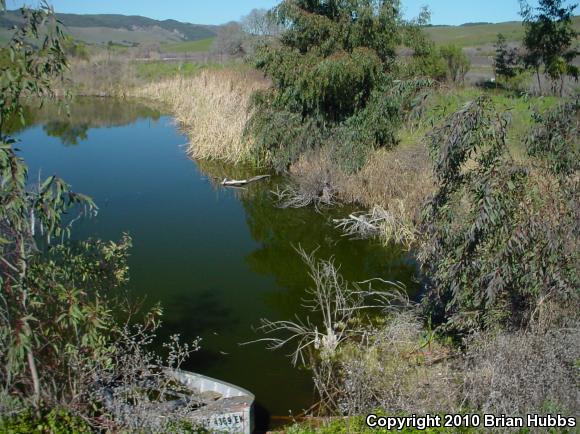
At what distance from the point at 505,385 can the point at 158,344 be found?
4.72 m

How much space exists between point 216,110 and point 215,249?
9.11m

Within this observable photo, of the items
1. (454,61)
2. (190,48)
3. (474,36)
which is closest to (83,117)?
(454,61)

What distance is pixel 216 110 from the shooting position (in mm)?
20109

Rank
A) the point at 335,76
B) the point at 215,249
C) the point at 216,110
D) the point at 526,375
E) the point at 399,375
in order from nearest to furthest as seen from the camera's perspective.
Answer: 1. the point at 526,375
2. the point at 399,375
3. the point at 215,249
4. the point at 335,76
5. the point at 216,110

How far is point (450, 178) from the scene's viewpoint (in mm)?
6680

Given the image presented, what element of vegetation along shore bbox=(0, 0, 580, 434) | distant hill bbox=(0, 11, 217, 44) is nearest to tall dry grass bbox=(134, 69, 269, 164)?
vegetation along shore bbox=(0, 0, 580, 434)

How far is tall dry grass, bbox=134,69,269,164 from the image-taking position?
1873 centimetres

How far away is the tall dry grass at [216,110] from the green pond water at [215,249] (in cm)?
60

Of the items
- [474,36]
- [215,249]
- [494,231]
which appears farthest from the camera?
[474,36]

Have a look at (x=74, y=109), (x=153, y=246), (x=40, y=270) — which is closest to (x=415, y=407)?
(x=40, y=270)

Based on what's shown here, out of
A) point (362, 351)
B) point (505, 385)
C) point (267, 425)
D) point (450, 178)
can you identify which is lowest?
point (267, 425)

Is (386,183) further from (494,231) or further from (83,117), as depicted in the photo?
(83,117)

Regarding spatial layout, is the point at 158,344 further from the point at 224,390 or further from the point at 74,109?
the point at 74,109

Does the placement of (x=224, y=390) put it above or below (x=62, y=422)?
below
